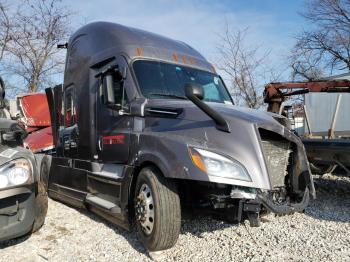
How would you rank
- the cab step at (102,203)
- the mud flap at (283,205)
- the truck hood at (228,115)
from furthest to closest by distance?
the cab step at (102,203)
the truck hood at (228,115)
the mud flap at (283,205)

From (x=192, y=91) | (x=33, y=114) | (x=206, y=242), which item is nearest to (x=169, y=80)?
(x=192, y=91)

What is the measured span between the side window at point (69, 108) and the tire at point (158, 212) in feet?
9.92

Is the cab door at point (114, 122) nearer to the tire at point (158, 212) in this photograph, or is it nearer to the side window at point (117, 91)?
the side window at point (117, 91)

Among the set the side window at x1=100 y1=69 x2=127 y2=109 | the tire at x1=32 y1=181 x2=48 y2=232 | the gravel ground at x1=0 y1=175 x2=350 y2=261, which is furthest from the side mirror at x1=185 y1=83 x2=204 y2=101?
the tire at x1=32 y1=181 x2=48 y2=232

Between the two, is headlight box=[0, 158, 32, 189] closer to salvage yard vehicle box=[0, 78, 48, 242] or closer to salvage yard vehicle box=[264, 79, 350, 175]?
salvage yard vehicle box=[0, 78, 48, 242]

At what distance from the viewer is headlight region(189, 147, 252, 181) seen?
4.11 meters

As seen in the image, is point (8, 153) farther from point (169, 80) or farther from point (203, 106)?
point (169, 80)

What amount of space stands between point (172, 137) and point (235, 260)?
1511 mm

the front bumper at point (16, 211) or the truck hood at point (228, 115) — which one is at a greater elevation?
the truck hood at point (228, 115)

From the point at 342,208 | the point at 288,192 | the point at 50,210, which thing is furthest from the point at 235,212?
the point at 50,210

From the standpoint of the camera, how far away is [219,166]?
4.15 m

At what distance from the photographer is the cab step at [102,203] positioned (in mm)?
5255

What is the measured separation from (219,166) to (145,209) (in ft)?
3.70

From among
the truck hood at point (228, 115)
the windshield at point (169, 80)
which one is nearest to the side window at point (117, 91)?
the windshield at point (169, 80)
